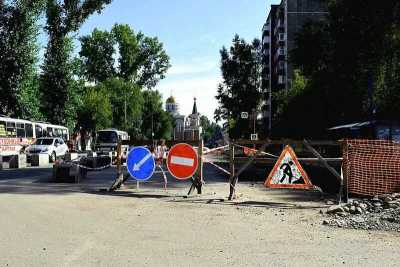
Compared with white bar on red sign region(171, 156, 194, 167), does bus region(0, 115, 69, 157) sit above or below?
above

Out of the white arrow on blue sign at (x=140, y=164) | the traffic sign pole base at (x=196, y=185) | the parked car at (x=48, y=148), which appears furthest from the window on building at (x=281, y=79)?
the white arrow on blue sign at (x=140, y=164)

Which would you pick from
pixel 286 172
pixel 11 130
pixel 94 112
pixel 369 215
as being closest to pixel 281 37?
pixel 94 112

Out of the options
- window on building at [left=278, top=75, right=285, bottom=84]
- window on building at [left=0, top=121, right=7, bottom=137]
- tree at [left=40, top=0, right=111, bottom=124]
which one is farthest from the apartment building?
window on building at [left=0, top=121, right=7, bottom=137]

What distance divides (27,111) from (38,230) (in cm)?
3809

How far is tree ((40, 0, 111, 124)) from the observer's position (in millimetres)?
46375

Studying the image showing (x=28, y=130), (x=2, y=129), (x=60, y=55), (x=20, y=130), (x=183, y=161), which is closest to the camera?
(x=183, y=161)

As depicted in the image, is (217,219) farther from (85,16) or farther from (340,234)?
(85,16)

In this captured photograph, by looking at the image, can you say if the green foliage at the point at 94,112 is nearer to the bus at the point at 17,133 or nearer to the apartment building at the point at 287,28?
the apartment building at the point at 287,28

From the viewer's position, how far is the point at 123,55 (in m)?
75.9

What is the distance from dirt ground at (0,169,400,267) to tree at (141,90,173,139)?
92.6 metres

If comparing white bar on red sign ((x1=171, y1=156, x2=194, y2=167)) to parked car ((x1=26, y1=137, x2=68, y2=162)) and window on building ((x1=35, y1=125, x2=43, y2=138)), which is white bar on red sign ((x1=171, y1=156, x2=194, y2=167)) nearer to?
parked car ((x1=26, y1=137, x2=68, y2=162))

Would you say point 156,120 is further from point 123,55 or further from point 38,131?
point 38,131

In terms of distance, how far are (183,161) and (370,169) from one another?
4.44m

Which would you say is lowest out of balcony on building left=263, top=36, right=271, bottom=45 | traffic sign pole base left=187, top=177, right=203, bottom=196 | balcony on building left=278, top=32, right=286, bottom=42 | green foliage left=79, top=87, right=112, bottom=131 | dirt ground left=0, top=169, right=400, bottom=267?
dirt ground left=0, top=169, right=400, bottom=267
